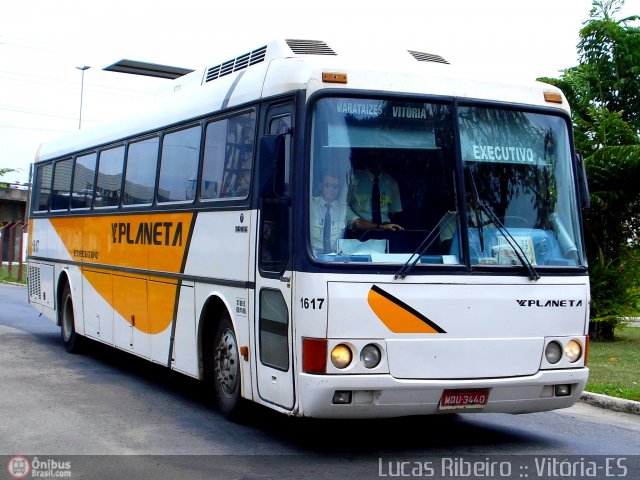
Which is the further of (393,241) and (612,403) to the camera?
(612,403)

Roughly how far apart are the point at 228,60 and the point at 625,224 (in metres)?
9.91

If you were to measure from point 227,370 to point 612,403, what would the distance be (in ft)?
14.5

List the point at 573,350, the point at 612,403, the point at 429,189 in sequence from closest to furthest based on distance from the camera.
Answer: the point at 429,189
the point at 573,350
the point at 612,403

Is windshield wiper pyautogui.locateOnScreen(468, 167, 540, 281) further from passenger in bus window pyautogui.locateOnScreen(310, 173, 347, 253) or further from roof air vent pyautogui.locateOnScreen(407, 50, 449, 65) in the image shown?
roof air vent pyautogui.locateOnScreen(407, 50, 449, 65)

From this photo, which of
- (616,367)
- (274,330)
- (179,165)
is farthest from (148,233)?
(616,367)

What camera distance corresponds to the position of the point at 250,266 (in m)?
8.76

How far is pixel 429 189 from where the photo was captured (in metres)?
8.10

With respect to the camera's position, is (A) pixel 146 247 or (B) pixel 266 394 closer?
(B) pixel 266 394

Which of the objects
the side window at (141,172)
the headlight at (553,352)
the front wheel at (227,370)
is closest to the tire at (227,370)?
the front wheel at (227,370)

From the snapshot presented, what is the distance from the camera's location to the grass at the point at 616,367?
11.6 metres

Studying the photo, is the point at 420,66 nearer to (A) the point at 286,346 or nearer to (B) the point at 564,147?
(B) the point at 564,147

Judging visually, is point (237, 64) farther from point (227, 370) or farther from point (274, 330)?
point (274, 330)

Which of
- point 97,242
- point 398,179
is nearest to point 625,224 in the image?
point 97,242

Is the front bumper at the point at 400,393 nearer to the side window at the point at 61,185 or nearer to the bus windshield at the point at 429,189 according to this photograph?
the bus windshield at the point at 429,189
